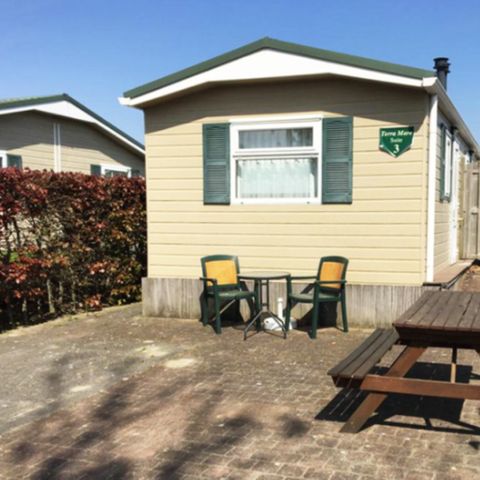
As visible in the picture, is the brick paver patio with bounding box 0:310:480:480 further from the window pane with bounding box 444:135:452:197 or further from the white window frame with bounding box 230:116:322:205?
the window pane with bounding box 444:135:452:197

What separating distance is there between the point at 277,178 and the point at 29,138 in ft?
23.8

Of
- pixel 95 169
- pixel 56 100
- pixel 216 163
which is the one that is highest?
pixel 56 100

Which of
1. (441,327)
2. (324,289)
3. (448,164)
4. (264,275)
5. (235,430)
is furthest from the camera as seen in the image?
(448,164)

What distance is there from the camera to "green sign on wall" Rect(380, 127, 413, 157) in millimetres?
7207

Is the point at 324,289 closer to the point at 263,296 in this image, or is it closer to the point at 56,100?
the point at 263,296

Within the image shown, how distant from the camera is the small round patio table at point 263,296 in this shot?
7.23m

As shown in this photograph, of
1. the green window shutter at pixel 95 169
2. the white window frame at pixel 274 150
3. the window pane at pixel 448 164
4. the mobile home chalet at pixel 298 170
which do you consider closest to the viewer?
the mobile home chalet at pixel 298 170

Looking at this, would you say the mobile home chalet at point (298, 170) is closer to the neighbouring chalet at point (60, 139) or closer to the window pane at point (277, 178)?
the window pane at point (277, 178)

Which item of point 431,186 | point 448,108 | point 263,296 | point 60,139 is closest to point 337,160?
point 431,186

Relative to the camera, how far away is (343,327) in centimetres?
745

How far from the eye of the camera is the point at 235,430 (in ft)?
13.4

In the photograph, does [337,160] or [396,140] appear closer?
[396,140]

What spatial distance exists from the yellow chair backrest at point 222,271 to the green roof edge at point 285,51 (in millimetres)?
2553

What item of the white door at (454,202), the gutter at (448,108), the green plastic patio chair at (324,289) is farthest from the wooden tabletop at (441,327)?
the white door at (454,202)
